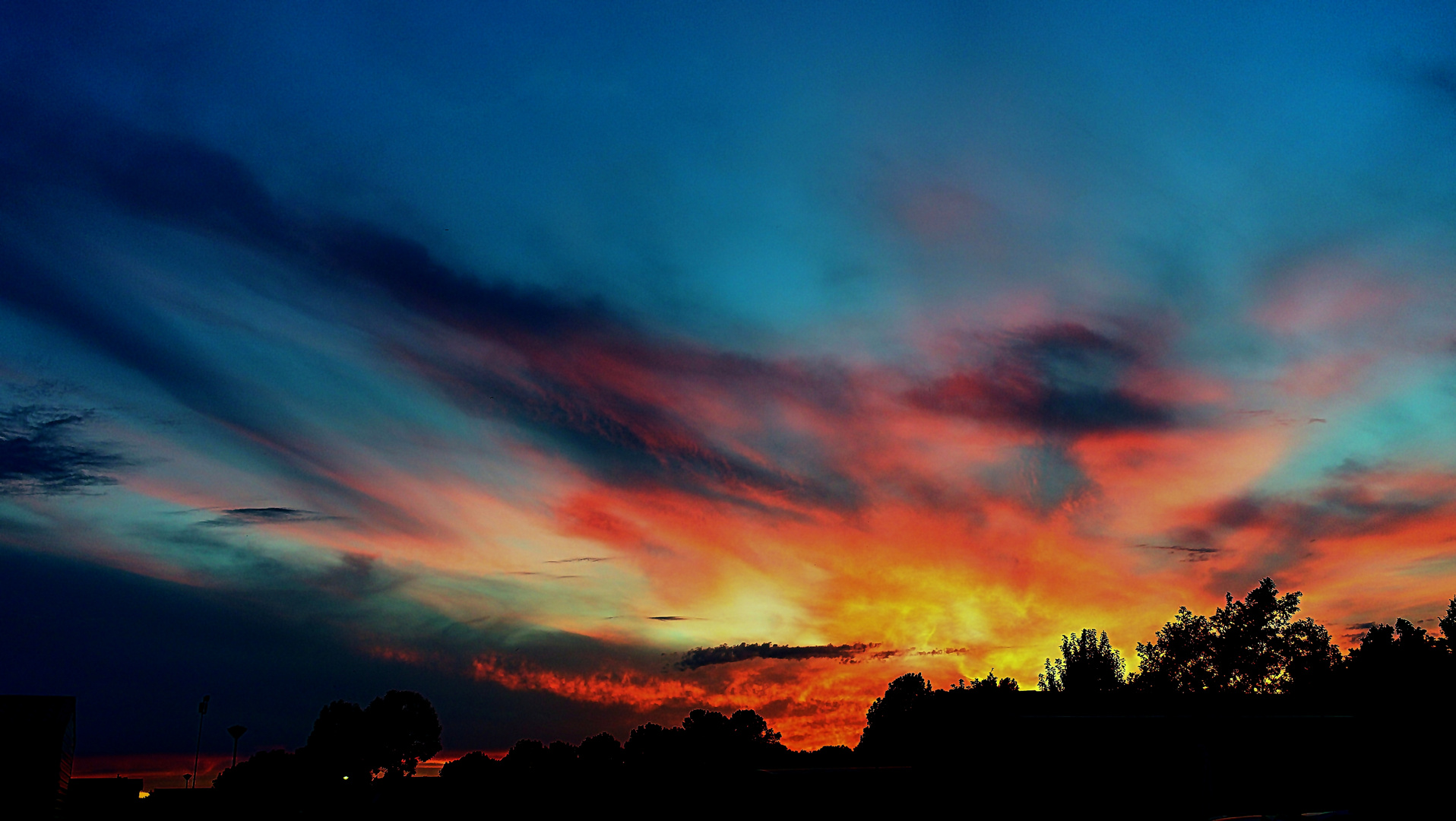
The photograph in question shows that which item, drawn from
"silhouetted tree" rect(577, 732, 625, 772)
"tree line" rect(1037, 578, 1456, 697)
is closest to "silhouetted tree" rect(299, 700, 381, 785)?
"silhouetted tree" rect(577, 732, 625, 772)

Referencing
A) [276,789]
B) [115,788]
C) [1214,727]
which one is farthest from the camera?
[276,789]

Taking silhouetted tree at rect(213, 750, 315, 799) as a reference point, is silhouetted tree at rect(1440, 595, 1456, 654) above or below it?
above

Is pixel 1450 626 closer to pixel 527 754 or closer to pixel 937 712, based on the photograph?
pixel 937 712

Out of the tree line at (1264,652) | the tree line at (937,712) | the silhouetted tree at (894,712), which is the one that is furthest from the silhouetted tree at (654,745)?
the tree line at (1264,652)

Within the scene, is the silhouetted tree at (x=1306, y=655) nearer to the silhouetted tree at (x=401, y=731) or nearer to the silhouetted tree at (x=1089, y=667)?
the silhouetted tree at (x=1089, y=667)

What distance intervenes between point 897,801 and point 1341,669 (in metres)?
79.4

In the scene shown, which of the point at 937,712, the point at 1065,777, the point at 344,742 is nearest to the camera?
the point at 1065,777

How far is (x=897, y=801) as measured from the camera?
122 feet

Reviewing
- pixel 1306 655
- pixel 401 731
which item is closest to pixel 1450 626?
pixel 1306 655

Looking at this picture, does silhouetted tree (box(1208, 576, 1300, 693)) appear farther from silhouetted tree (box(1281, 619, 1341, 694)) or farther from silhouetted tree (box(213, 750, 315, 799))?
silhouetted tree (box(213, 750, 315, 799))

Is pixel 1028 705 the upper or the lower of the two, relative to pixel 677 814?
upper

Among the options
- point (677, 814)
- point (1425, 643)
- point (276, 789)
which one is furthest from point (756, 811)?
point (1425, 643)

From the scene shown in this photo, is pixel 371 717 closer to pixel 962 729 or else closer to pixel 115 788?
pixel 115 788

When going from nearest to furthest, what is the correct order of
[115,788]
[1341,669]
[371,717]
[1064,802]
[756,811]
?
[756,811], [1064,802], [115,788], [1341,669], [371,717]
